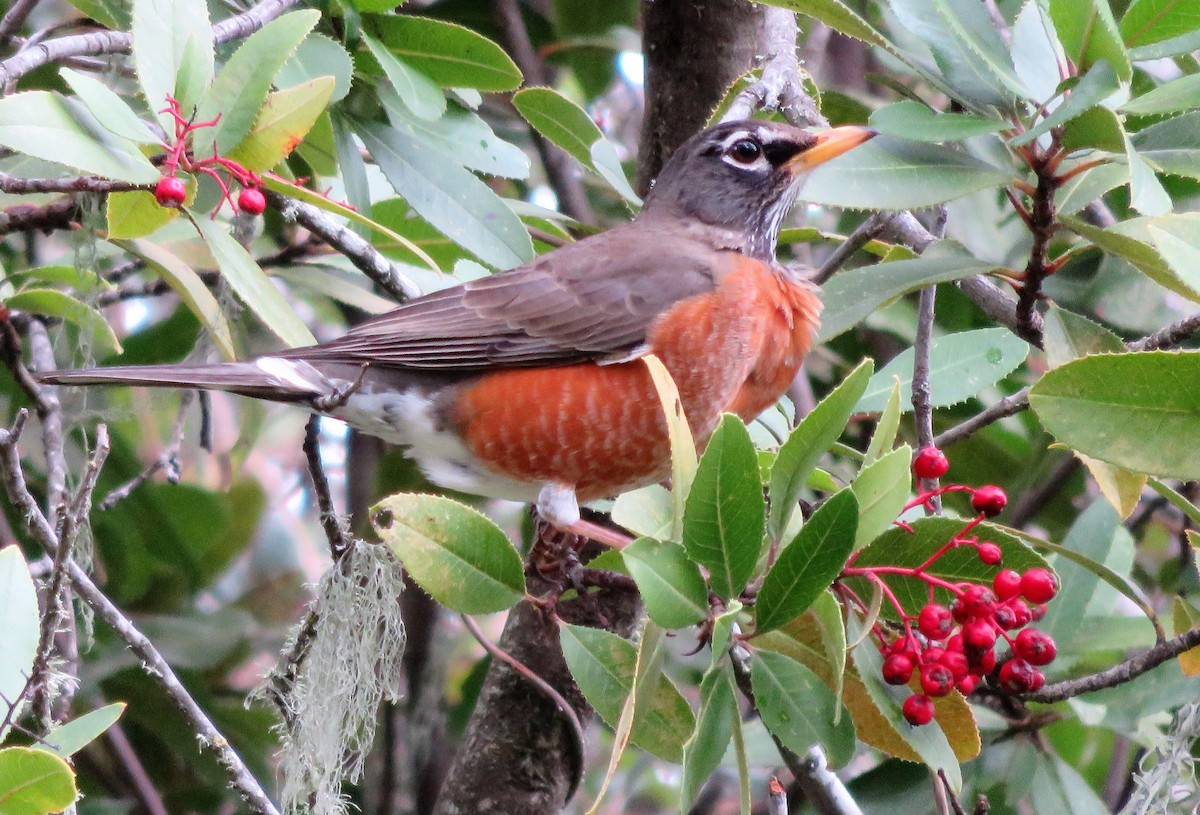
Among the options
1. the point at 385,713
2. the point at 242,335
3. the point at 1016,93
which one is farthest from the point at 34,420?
the point at 1016,93

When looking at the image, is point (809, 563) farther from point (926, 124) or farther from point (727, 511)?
point (926, 124)

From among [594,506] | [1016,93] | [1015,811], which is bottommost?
[1015,811]

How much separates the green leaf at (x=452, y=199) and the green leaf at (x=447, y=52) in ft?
0.55

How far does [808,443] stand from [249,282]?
0.96 metres

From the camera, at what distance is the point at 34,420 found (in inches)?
128

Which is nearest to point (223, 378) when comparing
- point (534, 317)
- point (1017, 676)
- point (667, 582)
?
point (534, 317)

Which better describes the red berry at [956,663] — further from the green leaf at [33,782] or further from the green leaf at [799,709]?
the green leaf at [33,782]

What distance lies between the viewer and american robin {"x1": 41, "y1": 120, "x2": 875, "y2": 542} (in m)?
2.55

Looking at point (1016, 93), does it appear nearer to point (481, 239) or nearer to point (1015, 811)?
point (481, 239)

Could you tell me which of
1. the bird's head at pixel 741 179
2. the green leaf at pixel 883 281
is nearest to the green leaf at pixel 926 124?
the green leaf at pixel 883 281

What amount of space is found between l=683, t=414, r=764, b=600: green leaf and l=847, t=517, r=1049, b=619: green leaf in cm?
28

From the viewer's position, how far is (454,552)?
1.76m

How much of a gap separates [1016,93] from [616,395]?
100 centimetres

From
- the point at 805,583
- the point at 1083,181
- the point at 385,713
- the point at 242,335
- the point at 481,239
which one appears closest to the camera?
the point at 805,583
